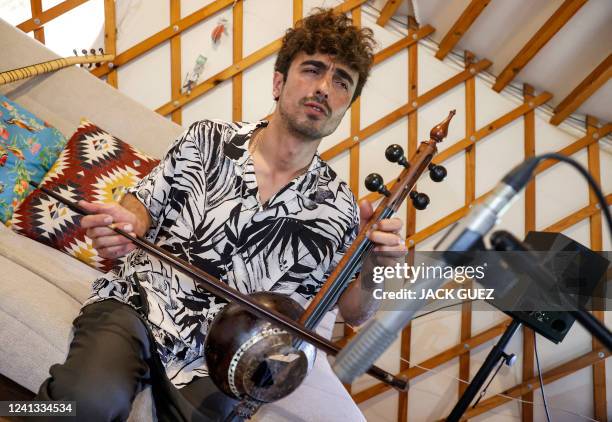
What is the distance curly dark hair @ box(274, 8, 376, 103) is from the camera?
1.32 metres

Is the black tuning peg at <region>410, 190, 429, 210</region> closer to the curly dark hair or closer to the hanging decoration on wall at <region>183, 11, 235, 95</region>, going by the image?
the curly dark hair

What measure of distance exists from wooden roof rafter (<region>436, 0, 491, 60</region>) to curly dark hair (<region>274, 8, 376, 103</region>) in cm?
93

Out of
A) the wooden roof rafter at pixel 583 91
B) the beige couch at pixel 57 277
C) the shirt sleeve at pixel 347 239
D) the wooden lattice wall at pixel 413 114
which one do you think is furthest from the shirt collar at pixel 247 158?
the wooden roof rafter at pixel 583 91

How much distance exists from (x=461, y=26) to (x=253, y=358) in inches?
75.8

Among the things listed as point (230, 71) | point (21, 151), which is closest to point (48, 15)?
point (230, 71)

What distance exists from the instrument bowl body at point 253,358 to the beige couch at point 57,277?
0.25 metres

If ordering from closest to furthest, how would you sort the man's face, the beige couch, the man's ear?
the beige couch
the man's face
the man's ear

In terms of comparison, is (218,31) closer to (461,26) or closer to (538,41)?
(461,26)

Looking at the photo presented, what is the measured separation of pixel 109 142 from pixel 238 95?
790mm

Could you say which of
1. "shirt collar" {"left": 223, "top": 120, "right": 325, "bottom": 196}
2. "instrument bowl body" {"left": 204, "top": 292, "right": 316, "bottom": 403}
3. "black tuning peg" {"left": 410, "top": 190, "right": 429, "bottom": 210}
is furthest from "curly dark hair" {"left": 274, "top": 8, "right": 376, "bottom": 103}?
"instrument bowl body" {"left": 204, "top": 292, "right": 316, "bottom": 403}

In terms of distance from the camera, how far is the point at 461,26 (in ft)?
7.43

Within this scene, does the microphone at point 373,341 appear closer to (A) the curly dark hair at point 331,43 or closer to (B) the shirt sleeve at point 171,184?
(B) the shirt sleeve at point 171,184

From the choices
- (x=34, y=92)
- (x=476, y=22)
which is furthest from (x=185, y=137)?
(x=476, y=22)

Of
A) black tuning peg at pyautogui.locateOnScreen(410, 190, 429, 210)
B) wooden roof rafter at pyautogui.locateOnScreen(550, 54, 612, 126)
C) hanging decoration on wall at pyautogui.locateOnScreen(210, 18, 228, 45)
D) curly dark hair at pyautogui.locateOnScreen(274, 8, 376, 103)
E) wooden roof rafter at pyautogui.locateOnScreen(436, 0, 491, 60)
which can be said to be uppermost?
wooden roof rafter at pyautogui.locateOnScreen(436, 0, 491, 60)
